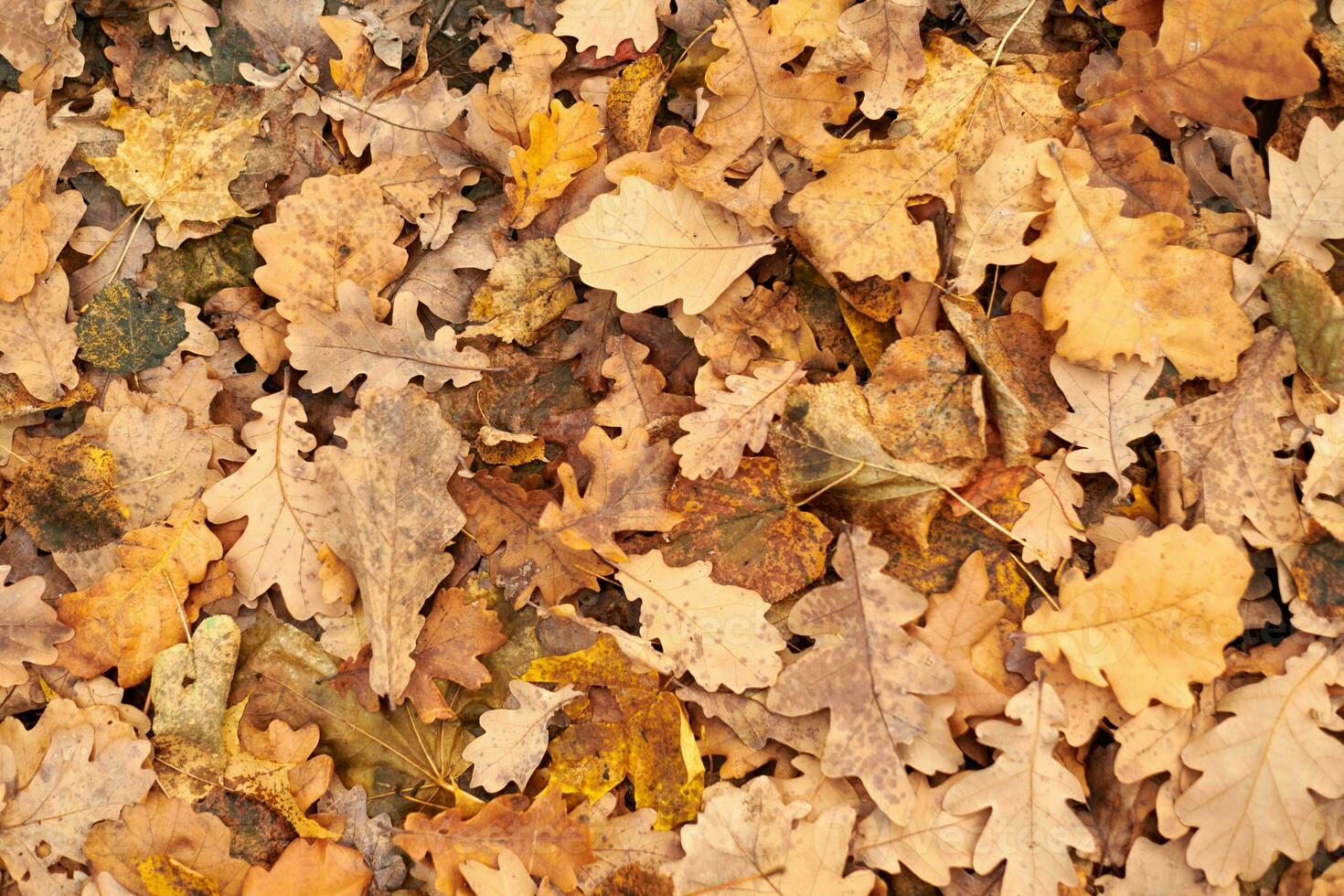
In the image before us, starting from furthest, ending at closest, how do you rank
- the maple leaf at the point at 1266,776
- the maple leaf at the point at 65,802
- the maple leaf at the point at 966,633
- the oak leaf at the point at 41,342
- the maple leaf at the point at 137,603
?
the oak leaf at the point at 41,342, the maple leaf at the point at 137,603, the maple leaf at the point at 65,802, the maple leaf at the point at 966,633, the maple leaf at the point at 1266,776

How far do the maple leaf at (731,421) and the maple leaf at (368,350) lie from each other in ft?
1.93

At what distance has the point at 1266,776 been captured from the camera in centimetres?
200

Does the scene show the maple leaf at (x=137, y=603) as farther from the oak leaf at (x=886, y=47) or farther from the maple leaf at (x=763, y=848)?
the oak leaf at (x=886, y=47)

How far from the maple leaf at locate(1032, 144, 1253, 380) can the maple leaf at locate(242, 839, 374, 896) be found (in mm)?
2081

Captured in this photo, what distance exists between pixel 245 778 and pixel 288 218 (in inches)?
55.5

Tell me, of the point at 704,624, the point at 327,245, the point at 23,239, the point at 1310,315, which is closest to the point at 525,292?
the point at 327,245

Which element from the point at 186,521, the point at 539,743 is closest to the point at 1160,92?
the point at 539,743

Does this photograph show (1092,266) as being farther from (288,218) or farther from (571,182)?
(288,218)

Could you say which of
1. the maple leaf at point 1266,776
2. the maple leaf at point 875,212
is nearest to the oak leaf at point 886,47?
the maple leaf at point 875,212

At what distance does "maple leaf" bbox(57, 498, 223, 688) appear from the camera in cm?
230

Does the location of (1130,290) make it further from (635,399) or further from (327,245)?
(327,245)

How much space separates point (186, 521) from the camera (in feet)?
7.72

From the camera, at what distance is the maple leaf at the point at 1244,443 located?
6.92ft

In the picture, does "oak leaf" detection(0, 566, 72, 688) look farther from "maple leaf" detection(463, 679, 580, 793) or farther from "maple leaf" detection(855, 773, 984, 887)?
"maple leaf" detection(855, 773, 984, 887)
